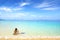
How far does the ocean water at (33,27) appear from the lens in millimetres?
2398

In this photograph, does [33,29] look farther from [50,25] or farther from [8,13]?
[8,13]

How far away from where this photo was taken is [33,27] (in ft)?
7.95

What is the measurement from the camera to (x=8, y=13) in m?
2.40

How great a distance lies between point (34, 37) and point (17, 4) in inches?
21.7

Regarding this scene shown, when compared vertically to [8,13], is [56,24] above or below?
below

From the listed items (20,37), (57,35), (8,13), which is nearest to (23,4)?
(8,13)

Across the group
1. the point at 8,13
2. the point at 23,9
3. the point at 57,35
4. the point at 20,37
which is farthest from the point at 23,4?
the point at 57,35

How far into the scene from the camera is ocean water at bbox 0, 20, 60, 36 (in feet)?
7.87

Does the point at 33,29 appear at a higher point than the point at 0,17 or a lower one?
lower

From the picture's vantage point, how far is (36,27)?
2.42 m

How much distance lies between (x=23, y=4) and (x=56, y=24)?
0.58 m

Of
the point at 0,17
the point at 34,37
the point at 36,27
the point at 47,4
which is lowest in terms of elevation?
the point at 34,37

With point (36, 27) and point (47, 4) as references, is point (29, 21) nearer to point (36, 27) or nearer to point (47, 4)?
point (36, 27)

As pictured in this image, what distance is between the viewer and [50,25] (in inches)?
95.3
